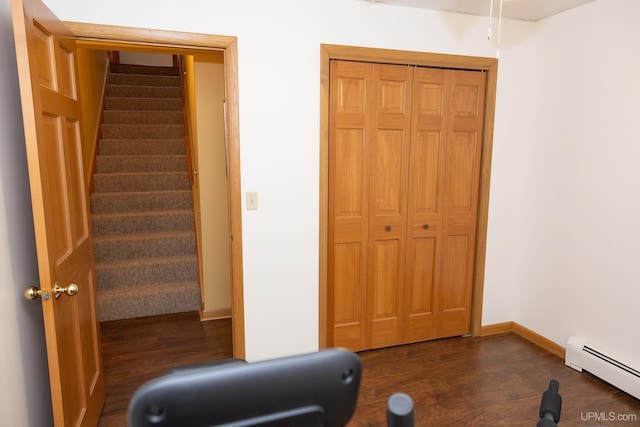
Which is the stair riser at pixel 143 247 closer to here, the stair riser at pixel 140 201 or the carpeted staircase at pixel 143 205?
the carpeted staircase at pixel 143 205

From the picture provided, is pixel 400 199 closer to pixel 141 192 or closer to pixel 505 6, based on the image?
pixel 505 6

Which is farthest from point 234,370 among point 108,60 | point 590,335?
point 108,60

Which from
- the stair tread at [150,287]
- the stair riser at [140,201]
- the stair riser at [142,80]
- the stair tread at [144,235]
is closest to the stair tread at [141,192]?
the stair riser at [140,201]

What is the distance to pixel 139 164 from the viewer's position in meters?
4.86

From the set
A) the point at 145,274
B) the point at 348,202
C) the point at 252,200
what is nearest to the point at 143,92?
the point at 145,274

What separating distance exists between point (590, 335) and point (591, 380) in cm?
29

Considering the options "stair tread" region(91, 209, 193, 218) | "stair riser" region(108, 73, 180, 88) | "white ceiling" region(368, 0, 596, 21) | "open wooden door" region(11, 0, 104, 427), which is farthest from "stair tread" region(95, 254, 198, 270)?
"stair riser" region(108, 73, 180, 88)

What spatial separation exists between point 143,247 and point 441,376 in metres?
3.04

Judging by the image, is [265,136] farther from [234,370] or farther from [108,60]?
[108,60]

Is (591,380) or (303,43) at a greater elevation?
(303,43)

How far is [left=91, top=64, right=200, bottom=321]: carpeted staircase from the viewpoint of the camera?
378 cm

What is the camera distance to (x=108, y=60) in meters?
5.98

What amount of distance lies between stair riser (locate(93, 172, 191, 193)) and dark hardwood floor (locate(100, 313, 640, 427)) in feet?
5.69

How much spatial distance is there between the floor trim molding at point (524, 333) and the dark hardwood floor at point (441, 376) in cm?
5
